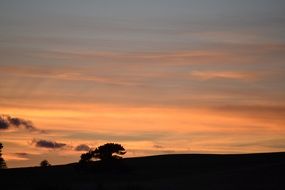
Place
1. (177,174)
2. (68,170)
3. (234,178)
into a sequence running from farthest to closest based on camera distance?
(68,170)
(177,174)
(234,178)

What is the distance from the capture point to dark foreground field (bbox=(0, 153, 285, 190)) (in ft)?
186

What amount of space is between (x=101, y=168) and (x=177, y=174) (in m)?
7.70

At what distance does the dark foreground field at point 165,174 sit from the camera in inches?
2232

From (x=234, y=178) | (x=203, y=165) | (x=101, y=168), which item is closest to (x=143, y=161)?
(x=203, y=165)

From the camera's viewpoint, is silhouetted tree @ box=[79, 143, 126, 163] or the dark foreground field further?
silhouetted tree @ box=[79, 143, 126, 163]

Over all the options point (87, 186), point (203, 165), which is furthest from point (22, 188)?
point (203, 165)

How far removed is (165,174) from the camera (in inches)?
2916

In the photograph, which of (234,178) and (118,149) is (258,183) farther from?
(118,149)

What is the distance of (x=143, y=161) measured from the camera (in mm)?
89500

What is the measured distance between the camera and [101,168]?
75.4 meters

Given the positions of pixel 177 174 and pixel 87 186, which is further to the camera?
pixel 177 174

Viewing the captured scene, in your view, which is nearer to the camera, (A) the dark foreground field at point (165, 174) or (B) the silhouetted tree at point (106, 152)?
(A) the dark foreground field at point (165, 174)

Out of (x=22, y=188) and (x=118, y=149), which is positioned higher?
(x=118, y=149)

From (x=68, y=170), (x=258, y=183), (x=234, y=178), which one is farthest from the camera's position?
(x=68, y=170)
